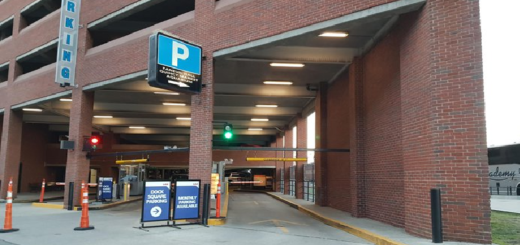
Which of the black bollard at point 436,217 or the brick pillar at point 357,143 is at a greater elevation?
the brick pillar at point 357,143

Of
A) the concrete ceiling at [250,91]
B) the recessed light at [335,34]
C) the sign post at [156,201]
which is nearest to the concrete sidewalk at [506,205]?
the concrete ceiling at [250,91]

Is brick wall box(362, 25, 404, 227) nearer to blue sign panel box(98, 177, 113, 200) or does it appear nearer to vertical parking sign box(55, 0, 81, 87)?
vertical parking sign box(55, 0, 81, 87)

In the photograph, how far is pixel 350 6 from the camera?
38.5 ft

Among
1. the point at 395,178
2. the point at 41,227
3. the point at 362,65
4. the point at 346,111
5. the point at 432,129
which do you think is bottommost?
the point at 41,227

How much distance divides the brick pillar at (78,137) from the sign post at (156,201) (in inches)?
352

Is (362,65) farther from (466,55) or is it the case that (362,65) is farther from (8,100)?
(8,100)

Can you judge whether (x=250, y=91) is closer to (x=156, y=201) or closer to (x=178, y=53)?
(x=178, y=53)

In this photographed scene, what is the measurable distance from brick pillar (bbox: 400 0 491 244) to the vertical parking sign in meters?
16.5

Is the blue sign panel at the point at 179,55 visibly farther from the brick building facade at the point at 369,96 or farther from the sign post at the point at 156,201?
the sign post at the point at 156,201

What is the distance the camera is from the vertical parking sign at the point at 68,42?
20.3 metres

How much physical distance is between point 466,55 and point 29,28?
25352mm

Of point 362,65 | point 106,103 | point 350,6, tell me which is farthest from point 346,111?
point 106,103

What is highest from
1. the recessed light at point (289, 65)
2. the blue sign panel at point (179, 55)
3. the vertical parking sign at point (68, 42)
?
the vertical parking sign at point (68, 42)

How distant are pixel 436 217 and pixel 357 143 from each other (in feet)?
22.9
